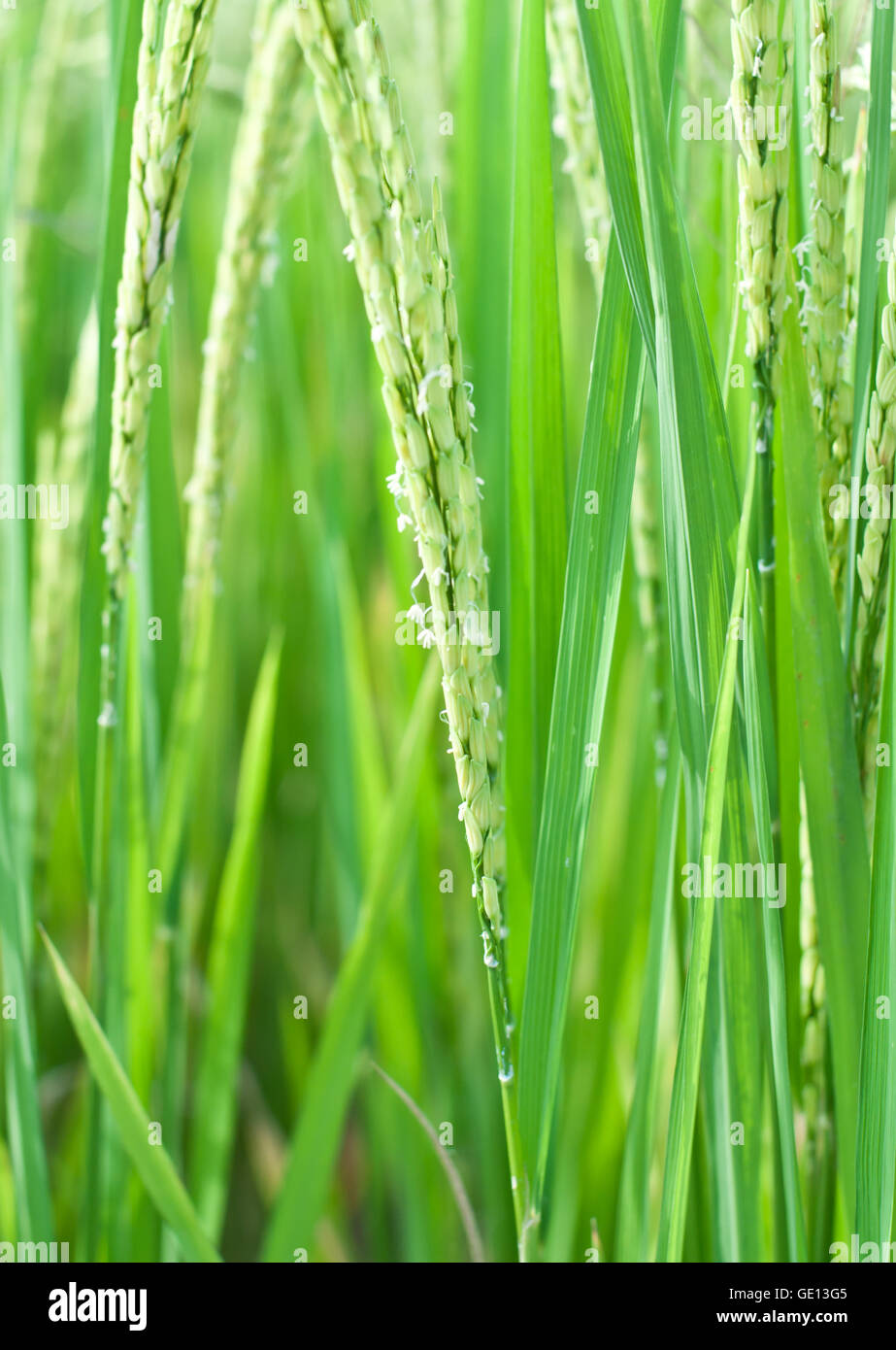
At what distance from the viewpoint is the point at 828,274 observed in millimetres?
344

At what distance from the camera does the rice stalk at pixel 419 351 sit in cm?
26

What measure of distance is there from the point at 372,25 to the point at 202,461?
277 mm

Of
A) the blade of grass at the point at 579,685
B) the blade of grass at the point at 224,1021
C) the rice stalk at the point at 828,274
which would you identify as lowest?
the blade of grass at the point at 224,1021

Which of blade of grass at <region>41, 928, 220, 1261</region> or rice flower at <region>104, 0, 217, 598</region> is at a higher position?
rice flower at <region>104, 0, 217, 598</region>

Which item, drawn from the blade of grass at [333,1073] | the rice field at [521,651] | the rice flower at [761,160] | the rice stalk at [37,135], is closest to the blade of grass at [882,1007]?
the rice field at [521,651]

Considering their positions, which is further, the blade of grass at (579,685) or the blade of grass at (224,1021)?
the blade of grass at (224,1021)

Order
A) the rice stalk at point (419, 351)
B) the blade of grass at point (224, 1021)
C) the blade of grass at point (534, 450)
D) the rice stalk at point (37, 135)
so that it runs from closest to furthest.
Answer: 1. the rice stalk at point (419, 351)
2. the blade of grass at point (534, 450)
3. the blade of grass at point (224, 1021)
4. the rice stalk at point (37, 135)

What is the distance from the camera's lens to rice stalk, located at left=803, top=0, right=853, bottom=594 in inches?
12.8

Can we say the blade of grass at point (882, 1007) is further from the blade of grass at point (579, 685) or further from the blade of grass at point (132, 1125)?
the blade of grass at point (132, 1125)

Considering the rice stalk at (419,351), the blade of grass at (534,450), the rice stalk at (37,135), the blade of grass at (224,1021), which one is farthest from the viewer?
the rice stalk at (37,135)

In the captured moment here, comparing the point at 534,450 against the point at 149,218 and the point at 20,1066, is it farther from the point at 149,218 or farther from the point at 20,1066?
the point at 20,1066

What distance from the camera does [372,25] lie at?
26 cm

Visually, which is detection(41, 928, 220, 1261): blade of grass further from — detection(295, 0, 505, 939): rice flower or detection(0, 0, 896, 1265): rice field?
detection(295, 0, 505, 939): rice flower

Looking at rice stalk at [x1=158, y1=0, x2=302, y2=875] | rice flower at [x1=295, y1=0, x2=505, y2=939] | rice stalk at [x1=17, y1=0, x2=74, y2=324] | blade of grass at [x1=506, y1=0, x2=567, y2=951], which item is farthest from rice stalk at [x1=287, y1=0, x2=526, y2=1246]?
rice stalk at [x1=17, y1=0, x2=74, y2=324]
